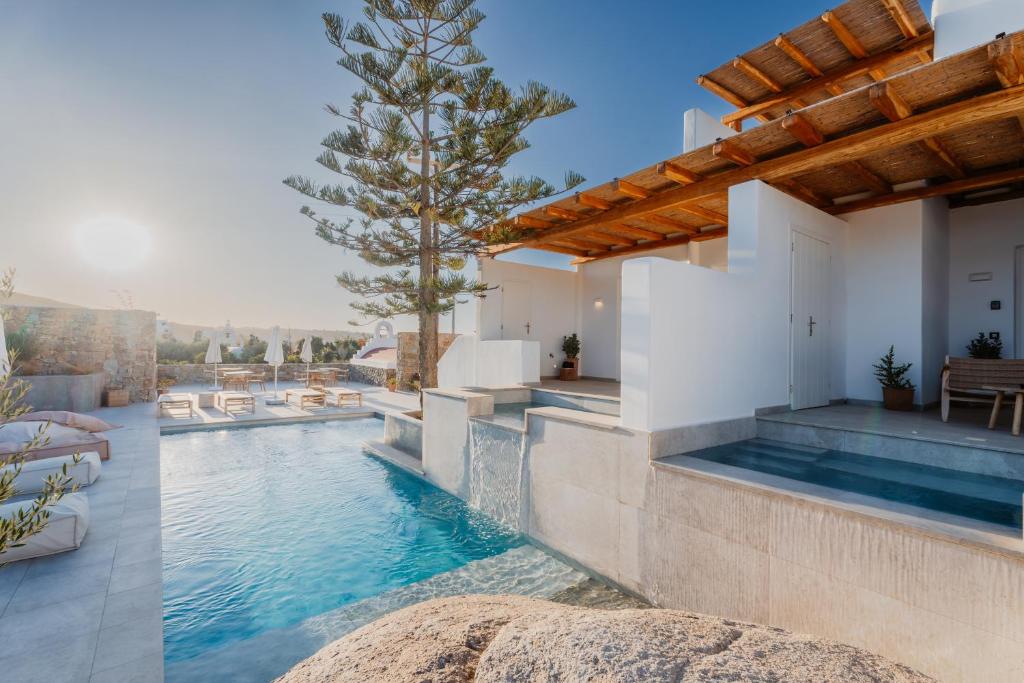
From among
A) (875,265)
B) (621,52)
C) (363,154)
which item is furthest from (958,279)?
(363,154)

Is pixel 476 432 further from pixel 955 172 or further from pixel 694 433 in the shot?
pixel 955 172

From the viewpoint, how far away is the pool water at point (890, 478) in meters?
2.38

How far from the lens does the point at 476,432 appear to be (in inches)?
196

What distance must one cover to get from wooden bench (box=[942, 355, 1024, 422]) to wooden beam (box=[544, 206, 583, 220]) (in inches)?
180

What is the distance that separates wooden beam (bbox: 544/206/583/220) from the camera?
20.7ft

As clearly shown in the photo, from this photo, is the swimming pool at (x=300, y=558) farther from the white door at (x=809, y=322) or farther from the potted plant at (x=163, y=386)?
the potted plant at (x=163, y=386)

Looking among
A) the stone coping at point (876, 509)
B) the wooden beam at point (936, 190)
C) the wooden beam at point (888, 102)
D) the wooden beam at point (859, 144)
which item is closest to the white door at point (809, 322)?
the wooden beam at point (936, 190)

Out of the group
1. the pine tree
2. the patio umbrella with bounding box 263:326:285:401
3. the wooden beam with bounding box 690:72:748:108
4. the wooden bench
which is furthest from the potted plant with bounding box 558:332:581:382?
the patio umbrella with bounding box 263:326:285:401

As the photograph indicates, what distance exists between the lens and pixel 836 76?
6.30 metres

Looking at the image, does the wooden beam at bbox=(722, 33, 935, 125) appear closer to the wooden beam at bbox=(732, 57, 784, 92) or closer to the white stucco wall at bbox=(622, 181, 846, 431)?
the wooden beam at bbox=(732, 57, 784, 92)

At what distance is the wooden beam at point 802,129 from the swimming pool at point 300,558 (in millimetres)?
4171

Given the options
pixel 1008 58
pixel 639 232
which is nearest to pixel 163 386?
pixel 639 232

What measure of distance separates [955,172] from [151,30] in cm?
1080

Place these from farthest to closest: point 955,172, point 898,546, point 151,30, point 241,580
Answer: point 151,30
point 955,172
point 241,580
point 898,546
